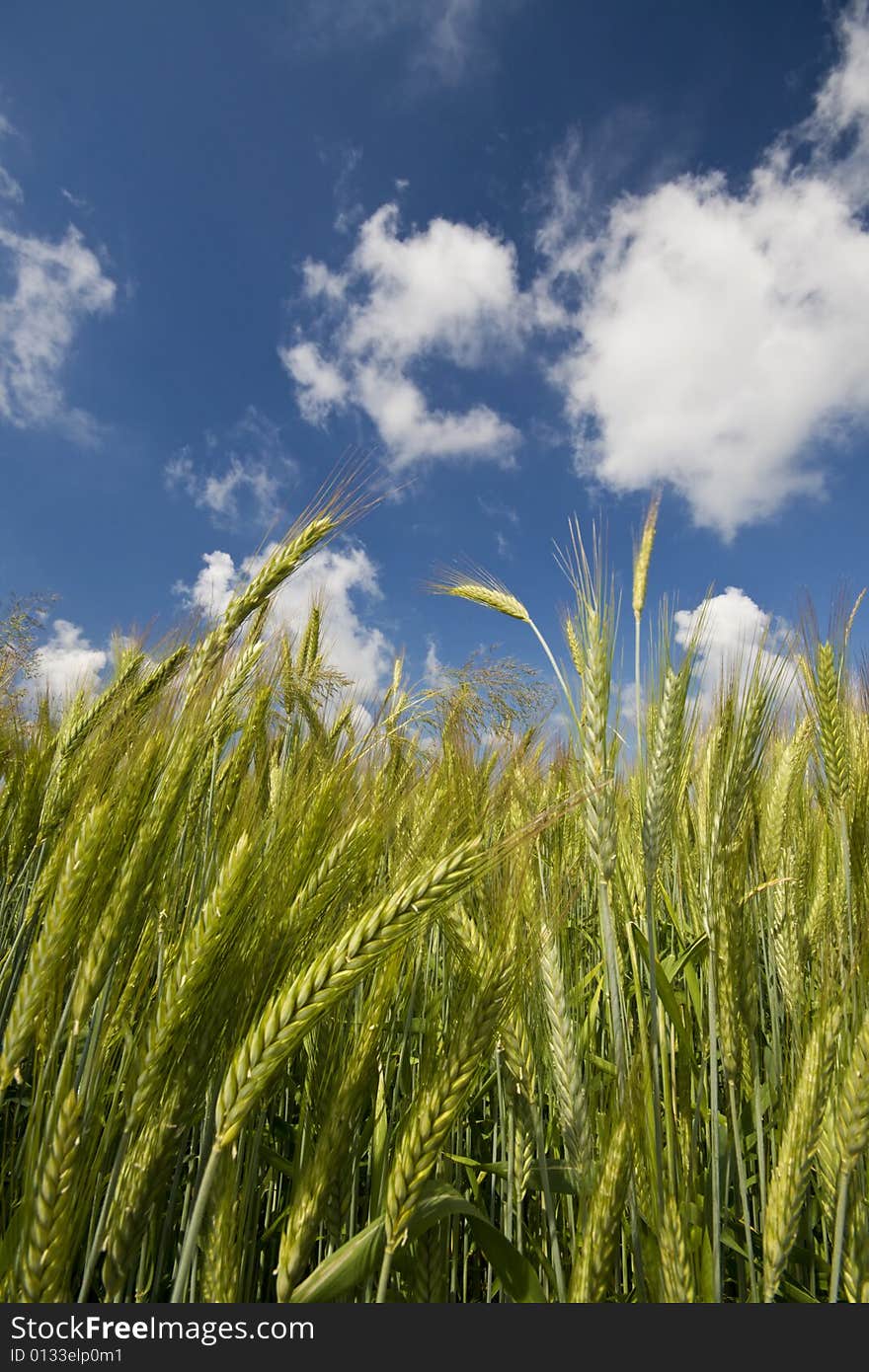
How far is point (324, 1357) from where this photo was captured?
3.34 ft

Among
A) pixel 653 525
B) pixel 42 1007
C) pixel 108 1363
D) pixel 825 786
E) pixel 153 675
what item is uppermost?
pixel 653 525

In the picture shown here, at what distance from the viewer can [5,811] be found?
2.69 meters

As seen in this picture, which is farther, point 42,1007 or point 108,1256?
point 42,1007

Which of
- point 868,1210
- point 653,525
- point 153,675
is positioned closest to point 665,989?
point 868,1210

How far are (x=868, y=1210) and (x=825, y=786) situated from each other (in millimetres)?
1244

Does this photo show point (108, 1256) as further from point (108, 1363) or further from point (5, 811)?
point (5, 811)

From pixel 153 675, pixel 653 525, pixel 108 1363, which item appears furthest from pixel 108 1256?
pixel 653 525

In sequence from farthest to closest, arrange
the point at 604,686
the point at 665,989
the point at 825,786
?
1. the point at 825,786
2. the point at 665,989
3. the point at 604,686

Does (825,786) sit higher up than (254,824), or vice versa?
(825,786)

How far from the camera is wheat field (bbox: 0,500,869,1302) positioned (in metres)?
1.03

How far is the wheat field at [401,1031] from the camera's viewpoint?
103 centimetres

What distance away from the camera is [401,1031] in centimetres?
204

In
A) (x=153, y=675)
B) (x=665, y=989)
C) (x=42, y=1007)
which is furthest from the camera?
(x=153, y=675)

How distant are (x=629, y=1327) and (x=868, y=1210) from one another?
1.56ft
